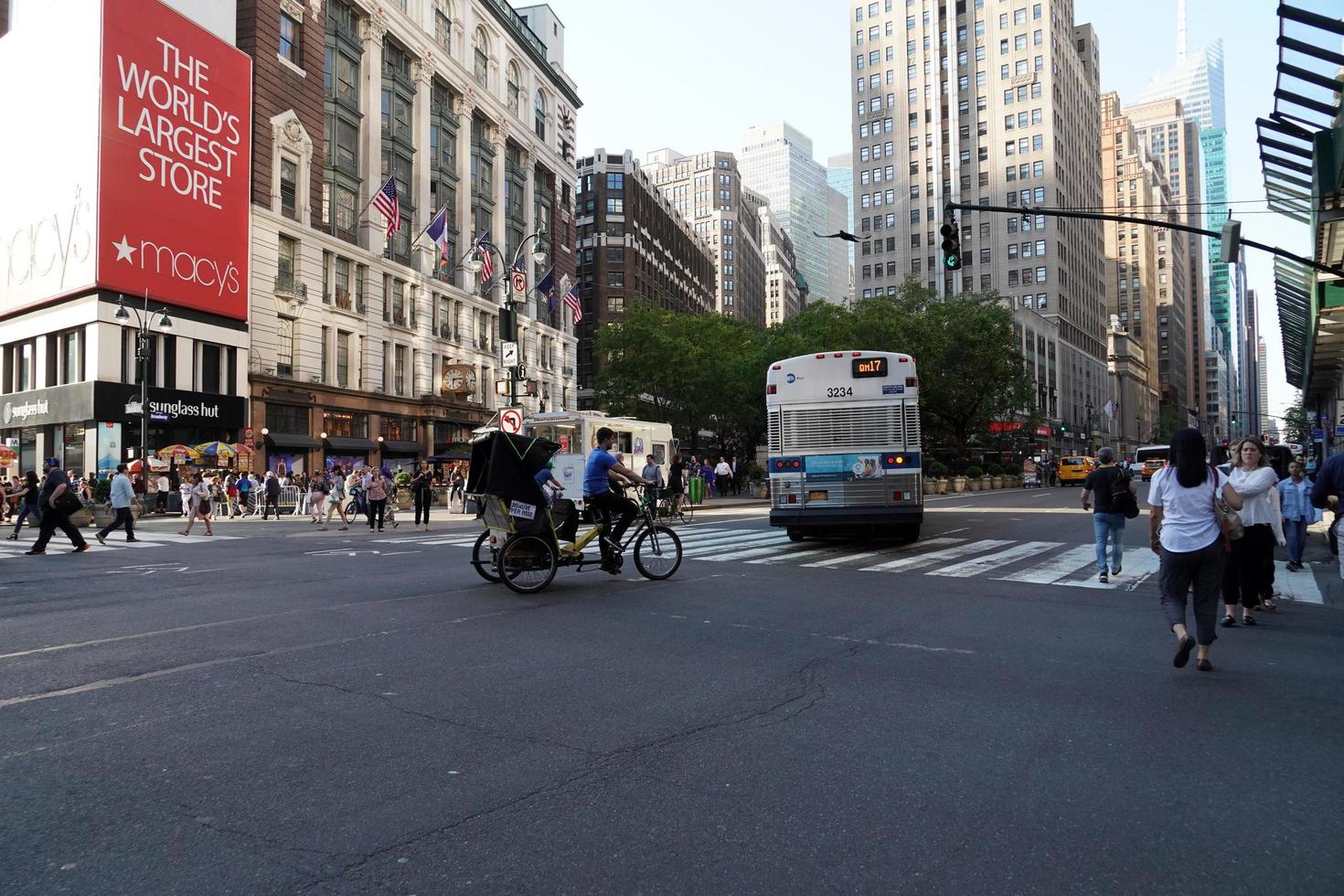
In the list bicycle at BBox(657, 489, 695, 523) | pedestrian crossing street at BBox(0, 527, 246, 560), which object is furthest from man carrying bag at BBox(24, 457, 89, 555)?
bicycle at BBox(657, 489, 695, 523)

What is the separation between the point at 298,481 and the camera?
1406 inches

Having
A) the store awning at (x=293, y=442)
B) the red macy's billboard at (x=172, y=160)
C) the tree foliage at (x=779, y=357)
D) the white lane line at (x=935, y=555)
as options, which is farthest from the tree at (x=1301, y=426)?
the red macy's billboard at (x=172, y=160)

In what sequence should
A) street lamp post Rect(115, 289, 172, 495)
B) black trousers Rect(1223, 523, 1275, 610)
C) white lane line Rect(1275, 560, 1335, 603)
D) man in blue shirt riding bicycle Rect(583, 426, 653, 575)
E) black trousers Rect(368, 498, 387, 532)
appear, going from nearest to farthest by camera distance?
black trousers Rect(1223, 523, 1275, 610)
white lane line Rect(1275, 560, 1335, 603)
man in blue shirt riding bicycle Rect(583, 426, 653, 575)
black trousers Rect(368, 498, 387, 532)
street lamp post Rect(115, 289, 172, 495)

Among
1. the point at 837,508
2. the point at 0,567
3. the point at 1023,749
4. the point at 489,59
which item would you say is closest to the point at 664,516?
the point at 837,508

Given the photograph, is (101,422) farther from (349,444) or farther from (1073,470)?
(1073,470)

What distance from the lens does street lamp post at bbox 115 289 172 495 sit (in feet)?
101

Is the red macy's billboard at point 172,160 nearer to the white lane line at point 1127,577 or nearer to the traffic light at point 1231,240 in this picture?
the white lane line at point 1127,577

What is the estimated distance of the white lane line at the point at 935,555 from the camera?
43.8ft

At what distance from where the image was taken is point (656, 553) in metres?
11.8

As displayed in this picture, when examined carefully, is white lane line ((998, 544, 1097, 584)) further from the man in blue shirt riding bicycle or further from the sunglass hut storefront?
the sunglass hut storefront

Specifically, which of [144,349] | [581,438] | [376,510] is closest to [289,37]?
[144,349]

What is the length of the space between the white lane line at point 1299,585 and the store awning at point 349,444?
38326mm

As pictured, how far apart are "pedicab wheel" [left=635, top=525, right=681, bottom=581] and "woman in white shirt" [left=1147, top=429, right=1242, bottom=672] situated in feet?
20.3

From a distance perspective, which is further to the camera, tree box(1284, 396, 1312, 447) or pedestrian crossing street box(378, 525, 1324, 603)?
tree box(1284, 396, 1312, 447)
